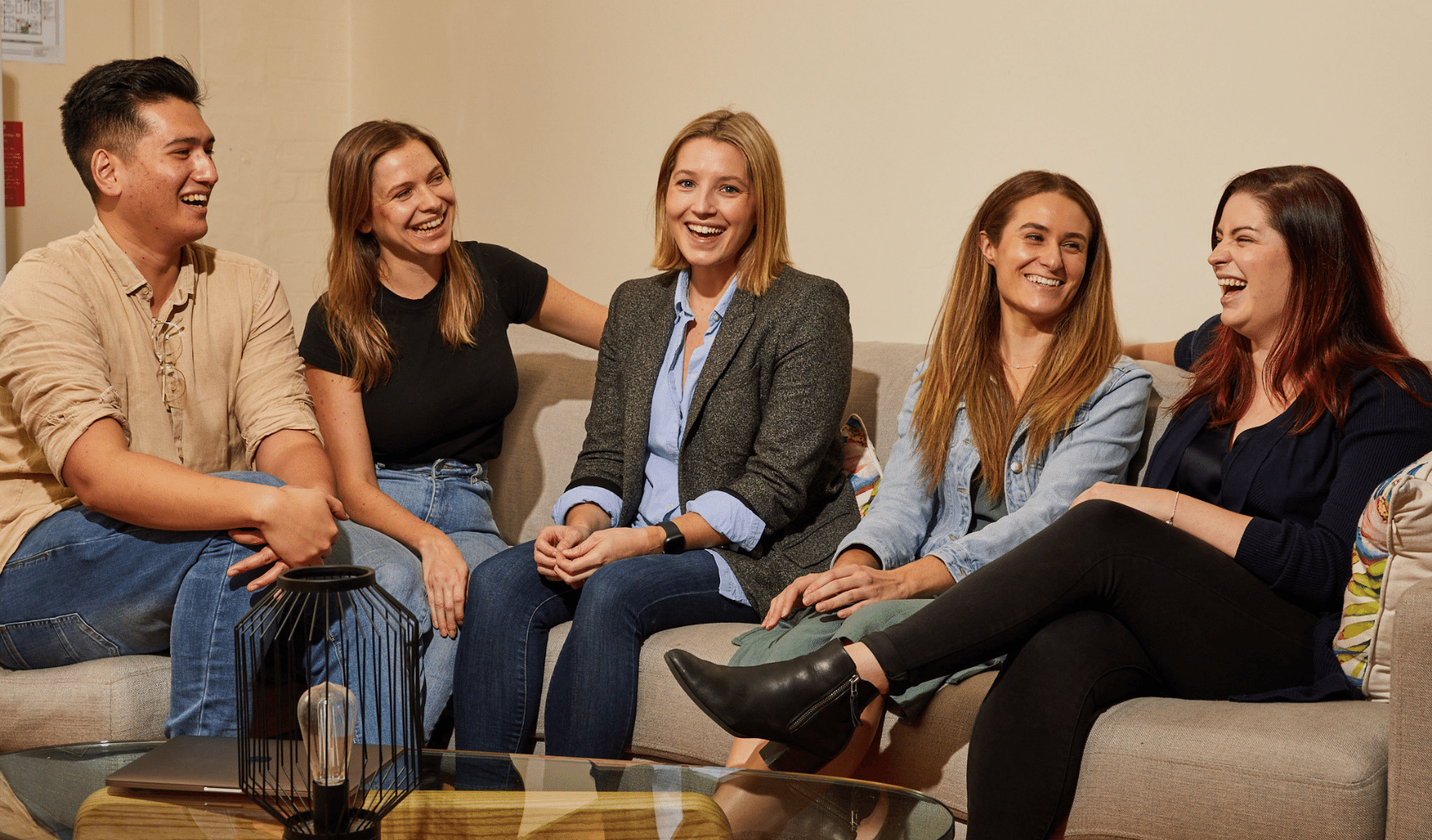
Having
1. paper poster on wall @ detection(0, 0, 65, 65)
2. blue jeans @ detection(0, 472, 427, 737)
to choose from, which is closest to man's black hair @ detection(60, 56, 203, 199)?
blue jeans @ detection(0, 472, 427, 737)

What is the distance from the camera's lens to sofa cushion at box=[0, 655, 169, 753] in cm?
179

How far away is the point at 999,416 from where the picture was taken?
2.03m

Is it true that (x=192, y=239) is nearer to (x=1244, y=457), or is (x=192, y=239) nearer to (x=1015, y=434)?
(x=1015, y=434)

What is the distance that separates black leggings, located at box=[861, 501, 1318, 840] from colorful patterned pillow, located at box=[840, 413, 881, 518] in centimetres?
57

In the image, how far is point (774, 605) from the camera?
6.15 ft

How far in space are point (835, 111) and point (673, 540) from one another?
1.40 meters

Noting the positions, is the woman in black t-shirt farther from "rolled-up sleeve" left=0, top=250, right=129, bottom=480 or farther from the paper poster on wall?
the paper poster on wall

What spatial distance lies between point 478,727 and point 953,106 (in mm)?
1734

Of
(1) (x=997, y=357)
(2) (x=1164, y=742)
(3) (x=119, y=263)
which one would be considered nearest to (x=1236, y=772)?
(2) (x=1164, y=742)

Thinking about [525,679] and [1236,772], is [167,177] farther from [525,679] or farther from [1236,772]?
[1236,772]

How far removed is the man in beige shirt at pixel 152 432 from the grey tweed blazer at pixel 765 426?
0.48 meters

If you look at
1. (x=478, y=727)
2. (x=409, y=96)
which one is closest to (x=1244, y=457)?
(x=478, y=727)

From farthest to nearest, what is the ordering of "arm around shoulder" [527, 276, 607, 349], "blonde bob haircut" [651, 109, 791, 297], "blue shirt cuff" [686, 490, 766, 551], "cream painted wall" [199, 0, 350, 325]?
"cream painted wall" [199, 0, 350, 325]
"arm around shoulder" [527, 276, 607, 349]
"blonde bob haircut" [651, 109, 791, 297]
"blue shirt cuff" [686, 490, 766, 551]

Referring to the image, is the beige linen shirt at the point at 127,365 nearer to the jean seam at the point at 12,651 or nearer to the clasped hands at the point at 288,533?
the jean seam at the point at 12,651
